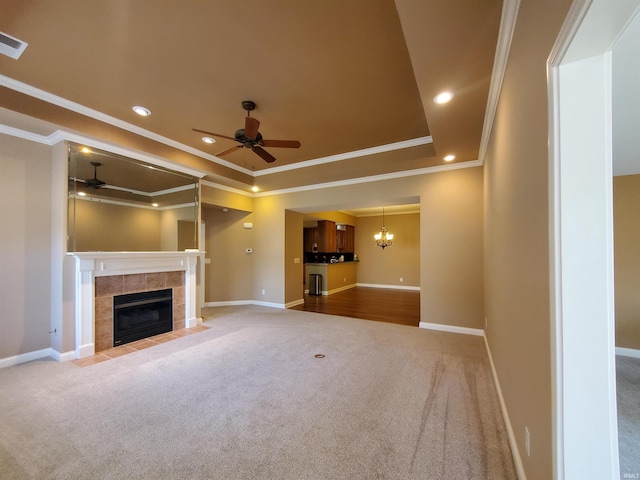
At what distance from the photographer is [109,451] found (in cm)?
179

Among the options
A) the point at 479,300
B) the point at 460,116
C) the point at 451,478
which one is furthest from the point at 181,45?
the point at 479,300

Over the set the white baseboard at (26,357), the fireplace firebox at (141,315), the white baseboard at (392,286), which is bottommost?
the white baseboard at (392,286)

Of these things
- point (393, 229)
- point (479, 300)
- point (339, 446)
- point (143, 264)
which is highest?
point (393, 229)

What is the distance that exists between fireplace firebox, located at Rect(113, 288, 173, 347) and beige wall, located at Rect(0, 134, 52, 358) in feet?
2.41

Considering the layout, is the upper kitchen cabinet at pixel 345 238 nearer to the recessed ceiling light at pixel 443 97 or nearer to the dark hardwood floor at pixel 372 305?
the dark hardwood floor at pixel 372 305

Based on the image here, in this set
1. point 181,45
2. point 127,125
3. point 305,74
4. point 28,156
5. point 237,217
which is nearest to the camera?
point 181,45

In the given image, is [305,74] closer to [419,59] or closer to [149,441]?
[419,59]

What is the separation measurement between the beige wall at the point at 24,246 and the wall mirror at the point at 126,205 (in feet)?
1.29

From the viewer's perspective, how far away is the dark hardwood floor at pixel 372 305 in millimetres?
5396

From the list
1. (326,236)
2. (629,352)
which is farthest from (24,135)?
(629,352)

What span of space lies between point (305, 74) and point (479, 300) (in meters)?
4.02

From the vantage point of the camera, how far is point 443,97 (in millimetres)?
2418

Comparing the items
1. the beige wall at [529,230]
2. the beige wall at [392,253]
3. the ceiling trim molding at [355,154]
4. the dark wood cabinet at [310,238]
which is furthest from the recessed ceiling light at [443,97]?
the beige wall at [392,253]

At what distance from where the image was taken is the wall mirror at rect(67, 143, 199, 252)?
11.2 feet
